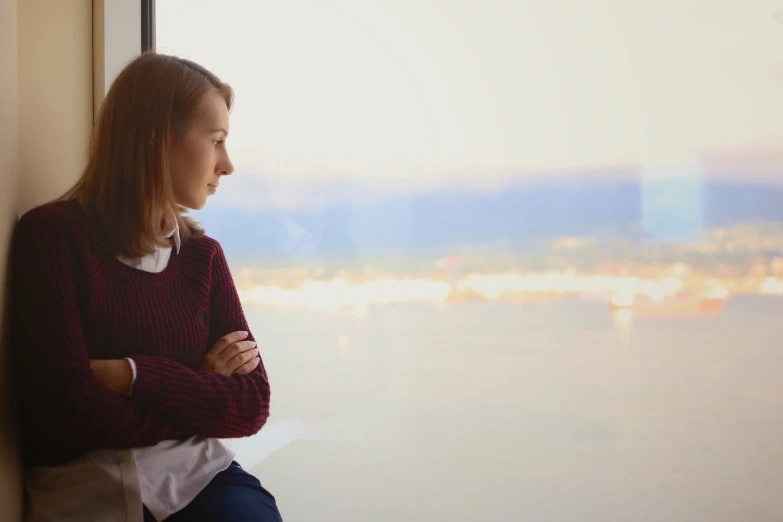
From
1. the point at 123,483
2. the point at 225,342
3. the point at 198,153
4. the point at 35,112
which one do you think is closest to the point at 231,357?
the point at 225,342

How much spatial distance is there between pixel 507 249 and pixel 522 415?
0.40m

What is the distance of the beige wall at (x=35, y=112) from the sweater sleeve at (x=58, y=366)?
4 cm

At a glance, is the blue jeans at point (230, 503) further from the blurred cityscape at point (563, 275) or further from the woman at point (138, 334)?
the blurred cityscape at point (563, 275)

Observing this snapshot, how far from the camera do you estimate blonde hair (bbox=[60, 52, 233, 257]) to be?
1.22m

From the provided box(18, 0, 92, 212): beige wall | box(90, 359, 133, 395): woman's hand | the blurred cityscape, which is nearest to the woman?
box(90, 359, 133, 395): woman's hand

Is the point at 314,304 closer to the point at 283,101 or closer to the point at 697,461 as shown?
the point at 283,101

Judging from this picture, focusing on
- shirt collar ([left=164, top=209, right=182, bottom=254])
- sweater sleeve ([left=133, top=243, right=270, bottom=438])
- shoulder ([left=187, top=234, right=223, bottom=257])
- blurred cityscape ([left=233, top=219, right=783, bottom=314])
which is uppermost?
shirt collar ([left=164, top=209, right=182, bottom=254])

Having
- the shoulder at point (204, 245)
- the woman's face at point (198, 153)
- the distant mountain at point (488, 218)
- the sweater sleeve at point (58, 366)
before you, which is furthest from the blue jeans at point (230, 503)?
the distant mountain at point (488, 218)

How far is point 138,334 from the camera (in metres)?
A: 1.20

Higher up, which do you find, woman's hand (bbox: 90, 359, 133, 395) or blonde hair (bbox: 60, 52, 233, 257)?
blonde hair (bbox: 60, 52, 233, 257)

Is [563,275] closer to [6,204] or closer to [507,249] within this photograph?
[507,249]

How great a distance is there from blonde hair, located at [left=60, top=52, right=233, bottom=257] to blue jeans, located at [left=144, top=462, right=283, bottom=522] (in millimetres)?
→ 438

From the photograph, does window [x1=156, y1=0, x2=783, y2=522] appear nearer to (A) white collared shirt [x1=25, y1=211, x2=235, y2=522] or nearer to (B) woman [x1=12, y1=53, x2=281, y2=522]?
(B) woman [x1=12, y1=53, x2=281, y2=522]

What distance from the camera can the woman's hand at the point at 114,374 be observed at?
1118 mm
